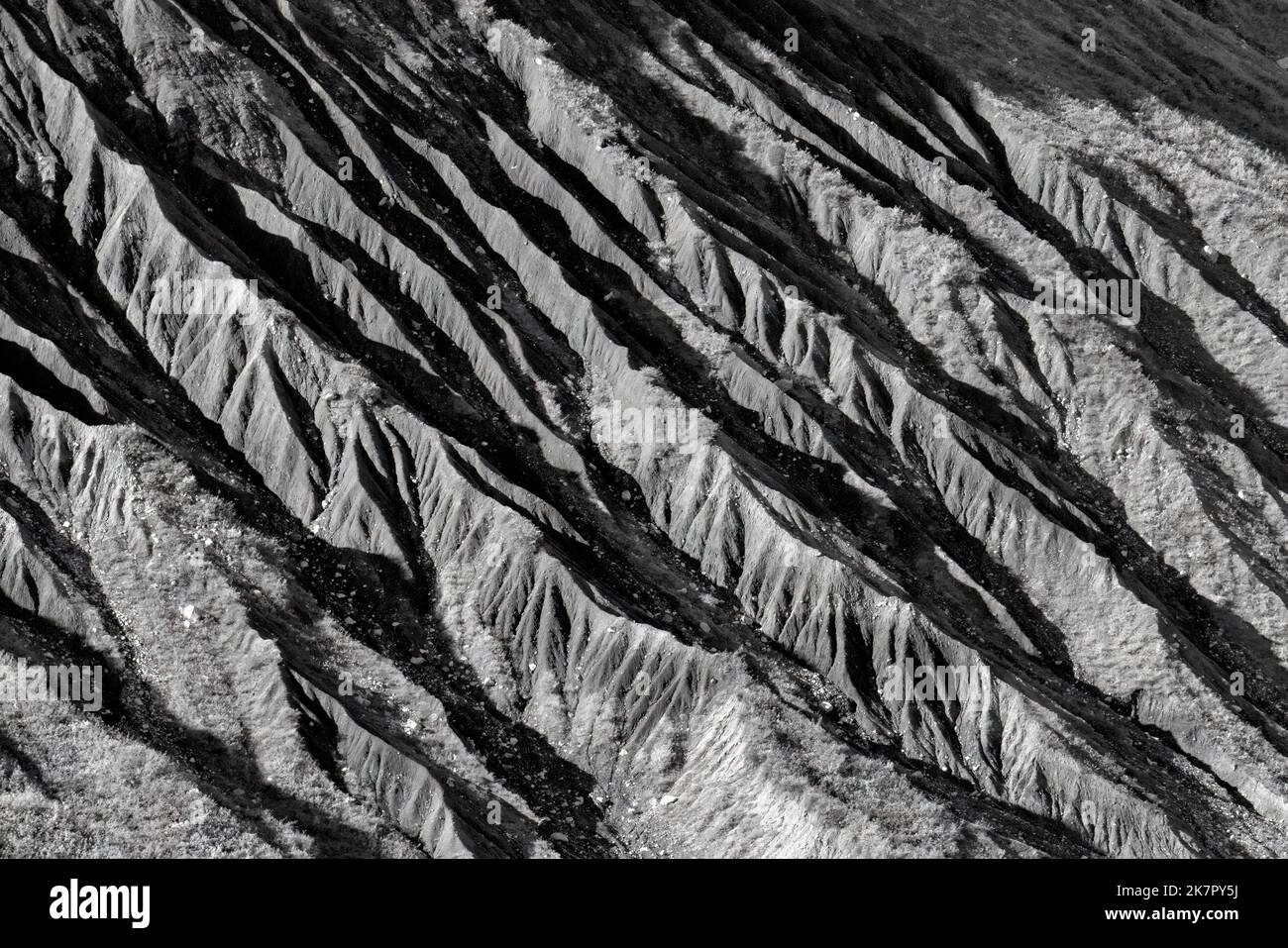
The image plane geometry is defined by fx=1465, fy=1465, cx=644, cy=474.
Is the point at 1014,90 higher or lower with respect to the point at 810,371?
higher

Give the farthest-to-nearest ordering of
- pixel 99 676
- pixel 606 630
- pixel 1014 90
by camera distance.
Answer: pixel 1014 90 → pixel 606 630 → pixel 99 676

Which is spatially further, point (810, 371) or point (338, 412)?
point (810, 371)

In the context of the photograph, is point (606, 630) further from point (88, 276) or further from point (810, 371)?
point (88, 276)

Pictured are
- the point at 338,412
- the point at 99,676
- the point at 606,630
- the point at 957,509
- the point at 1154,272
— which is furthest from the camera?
the point at 1154,272

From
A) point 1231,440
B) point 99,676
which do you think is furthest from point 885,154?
point 99,676

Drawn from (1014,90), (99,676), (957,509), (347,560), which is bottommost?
(99,676)

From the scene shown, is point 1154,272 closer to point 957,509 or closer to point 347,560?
point 957,509
